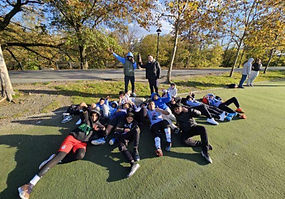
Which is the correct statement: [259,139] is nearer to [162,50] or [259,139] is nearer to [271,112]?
[271,112]

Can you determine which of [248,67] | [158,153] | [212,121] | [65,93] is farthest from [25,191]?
[248,67]

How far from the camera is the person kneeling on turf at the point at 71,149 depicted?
1754mm

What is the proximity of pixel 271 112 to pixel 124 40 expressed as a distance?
2516 centimetres

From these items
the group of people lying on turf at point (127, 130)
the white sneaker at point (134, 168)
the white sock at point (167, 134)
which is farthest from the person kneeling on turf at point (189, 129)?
the white sneaker at point (134, 168)

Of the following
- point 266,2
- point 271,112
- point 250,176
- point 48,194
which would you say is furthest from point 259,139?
point 266,2

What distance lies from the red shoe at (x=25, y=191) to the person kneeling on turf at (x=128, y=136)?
4.49 ft

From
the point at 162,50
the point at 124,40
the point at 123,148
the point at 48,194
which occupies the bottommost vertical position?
the point at 48,194

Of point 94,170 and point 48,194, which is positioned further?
point 94,170

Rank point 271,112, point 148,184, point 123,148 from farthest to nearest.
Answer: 1. point 271,112
2. point 123,148
3. point 148,184

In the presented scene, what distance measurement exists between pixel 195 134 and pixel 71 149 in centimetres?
255

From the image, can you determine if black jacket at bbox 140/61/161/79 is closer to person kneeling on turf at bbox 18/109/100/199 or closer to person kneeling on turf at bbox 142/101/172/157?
person kneeling on turf at bbox 142/101/172/157

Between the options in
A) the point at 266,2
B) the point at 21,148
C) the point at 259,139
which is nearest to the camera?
the point at 21,148

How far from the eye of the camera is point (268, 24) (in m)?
8.61

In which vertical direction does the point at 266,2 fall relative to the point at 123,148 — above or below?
above
